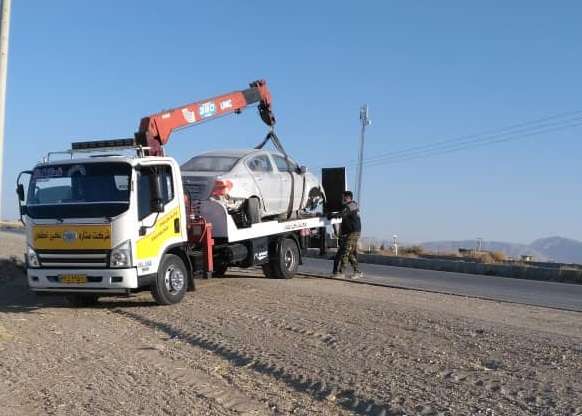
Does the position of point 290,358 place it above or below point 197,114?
below

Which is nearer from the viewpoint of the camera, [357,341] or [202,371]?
[202,371]

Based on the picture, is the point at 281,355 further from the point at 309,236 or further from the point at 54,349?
the point at 309,236

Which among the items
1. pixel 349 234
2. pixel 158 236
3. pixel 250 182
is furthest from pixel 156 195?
pixel 349 234

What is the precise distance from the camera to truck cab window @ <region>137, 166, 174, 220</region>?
36.4 feet

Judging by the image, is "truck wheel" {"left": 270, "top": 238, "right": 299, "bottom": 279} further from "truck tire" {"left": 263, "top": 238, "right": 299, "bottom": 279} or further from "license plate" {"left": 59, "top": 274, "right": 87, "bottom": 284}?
"license plate" {"left": 59, "top": 274, "right": 87, "bottom": 284}

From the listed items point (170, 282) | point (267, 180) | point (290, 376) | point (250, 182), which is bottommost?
point (290, 376)

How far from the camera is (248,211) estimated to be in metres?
14.2

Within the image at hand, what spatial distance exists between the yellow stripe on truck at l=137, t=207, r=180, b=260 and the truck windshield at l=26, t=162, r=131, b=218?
65 centimetres

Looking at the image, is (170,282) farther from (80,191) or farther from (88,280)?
(80,191)

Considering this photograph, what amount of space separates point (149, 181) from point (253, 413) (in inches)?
247

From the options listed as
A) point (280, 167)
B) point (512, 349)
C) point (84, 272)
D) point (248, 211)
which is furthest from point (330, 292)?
point (512, 349)

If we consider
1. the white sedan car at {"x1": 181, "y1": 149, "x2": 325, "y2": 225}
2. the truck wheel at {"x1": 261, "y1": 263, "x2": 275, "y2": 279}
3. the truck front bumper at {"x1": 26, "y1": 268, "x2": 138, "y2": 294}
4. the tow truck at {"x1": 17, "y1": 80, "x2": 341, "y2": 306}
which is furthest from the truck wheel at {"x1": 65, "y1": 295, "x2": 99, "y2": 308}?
the truck wheel at {"x1": 261, "y1": 263, "x2": 275, "y2": 279}

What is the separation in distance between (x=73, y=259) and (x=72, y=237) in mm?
344

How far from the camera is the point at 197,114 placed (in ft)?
50.7
